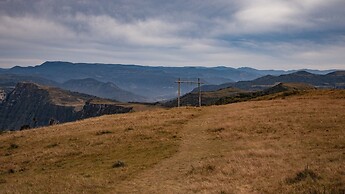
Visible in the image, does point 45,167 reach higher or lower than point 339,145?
lower

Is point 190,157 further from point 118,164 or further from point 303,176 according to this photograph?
point 303,176

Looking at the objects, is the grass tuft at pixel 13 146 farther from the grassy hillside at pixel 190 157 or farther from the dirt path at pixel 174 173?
the dirt path at pixel 174 173

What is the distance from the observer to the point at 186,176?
66.4 ft

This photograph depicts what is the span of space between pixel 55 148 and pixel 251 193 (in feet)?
70.1

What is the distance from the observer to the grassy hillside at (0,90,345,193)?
18125 mm

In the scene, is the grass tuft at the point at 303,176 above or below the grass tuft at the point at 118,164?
above

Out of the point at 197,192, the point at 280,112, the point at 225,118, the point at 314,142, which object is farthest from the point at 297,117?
the point at 197,192

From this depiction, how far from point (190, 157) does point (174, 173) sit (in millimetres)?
3944

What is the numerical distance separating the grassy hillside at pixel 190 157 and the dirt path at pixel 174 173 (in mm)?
57

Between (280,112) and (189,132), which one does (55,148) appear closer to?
(189,132)

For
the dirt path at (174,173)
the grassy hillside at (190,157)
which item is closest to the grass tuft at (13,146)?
the grassy hillside at (190,157)

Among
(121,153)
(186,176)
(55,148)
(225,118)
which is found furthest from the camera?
(225,118)

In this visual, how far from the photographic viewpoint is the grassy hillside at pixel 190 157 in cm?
1812

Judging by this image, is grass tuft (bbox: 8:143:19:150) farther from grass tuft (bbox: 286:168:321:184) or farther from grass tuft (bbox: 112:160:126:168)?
grass tuft (bbox: 286:168:321:184)
